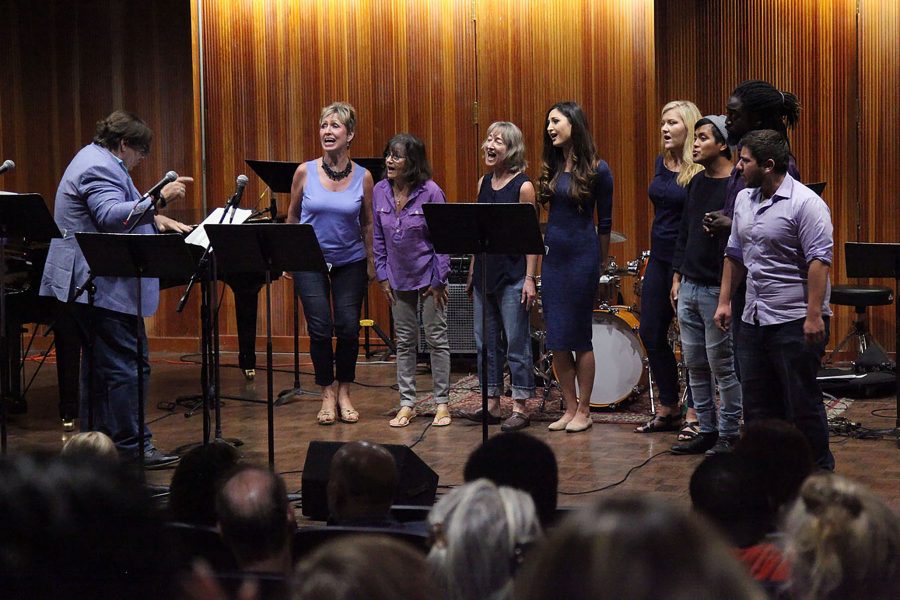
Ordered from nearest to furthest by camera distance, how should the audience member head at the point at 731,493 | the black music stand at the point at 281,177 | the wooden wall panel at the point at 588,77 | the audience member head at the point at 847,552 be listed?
the audience member head at the point at 847,552 → the audience member head at the point at 731,493 → the black music stand at the point at 281,177 → the wooden wall panel at the point at 588,77

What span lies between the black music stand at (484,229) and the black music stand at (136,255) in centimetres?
109

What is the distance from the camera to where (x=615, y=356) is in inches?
271

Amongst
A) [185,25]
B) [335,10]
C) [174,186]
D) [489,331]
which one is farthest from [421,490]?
[185,25]

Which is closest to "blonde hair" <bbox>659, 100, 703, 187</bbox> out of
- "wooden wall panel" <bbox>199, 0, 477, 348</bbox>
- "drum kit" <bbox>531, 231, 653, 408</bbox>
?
"drum kit" <bbox>531, 231, 653, 408</bbox>

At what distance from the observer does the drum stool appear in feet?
25.0

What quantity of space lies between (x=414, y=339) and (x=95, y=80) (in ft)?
16.7

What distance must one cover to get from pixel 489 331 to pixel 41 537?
5.23 metres

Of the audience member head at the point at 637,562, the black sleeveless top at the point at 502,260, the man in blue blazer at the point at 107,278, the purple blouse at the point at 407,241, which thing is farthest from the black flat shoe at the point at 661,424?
the audience member head at the point at 637,562

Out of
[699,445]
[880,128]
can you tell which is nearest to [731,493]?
[699,445]

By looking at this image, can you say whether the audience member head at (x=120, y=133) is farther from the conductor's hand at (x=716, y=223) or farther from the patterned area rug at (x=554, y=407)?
the conductor's hand at (x=716, y=223)

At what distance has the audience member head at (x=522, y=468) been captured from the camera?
2848mm

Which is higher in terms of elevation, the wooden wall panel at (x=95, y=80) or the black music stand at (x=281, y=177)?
the wooden wall panel at (x=95, y=80)

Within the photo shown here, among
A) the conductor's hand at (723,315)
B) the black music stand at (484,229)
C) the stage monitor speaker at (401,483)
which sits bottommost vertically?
the stage monitor speaker at (401,483)

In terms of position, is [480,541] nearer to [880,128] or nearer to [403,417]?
[403,417]
